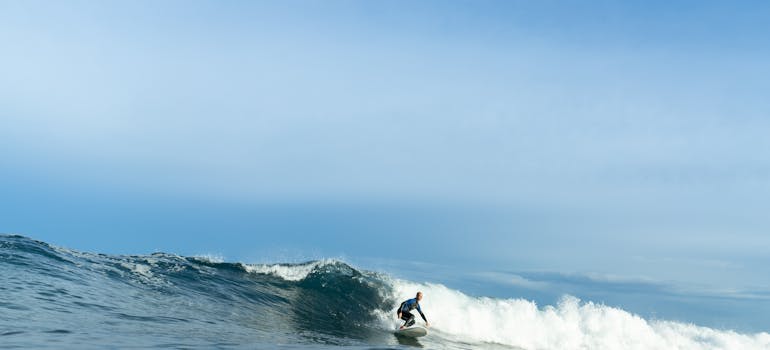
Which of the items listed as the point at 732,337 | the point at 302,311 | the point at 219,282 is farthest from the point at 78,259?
the point at 732,337

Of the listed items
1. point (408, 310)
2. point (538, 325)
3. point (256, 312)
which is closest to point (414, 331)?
point (408, 310)

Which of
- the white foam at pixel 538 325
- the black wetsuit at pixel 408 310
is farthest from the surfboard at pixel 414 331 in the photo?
the white foam at pixel 538 325

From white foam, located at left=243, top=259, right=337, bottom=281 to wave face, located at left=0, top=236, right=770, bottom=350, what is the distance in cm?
6

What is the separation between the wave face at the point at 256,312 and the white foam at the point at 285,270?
0.20 feet

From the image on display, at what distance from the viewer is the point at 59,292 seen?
18781 mm

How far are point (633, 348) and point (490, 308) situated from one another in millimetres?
9141

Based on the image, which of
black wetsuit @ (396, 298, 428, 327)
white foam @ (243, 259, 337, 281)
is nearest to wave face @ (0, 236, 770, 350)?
white foam @ (243, 259, 337, 281)

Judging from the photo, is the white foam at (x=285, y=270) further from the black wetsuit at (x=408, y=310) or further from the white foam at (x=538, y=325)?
the black wetsuit at (x=408, y=310)

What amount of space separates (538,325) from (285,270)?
14.8m

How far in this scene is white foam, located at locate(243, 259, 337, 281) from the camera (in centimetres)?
3025

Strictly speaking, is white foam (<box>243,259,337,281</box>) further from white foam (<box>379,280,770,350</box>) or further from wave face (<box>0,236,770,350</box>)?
white foam (<box>379,280,770,350</box>)

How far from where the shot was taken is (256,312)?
22.0 metres

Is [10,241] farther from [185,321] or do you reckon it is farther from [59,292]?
[185,321]

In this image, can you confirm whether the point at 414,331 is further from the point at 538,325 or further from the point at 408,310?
the point at 538,325
